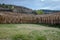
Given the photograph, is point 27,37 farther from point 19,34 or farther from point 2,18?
point 2,18

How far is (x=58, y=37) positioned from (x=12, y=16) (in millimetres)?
798

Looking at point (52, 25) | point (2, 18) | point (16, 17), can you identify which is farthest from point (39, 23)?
point (2, 18)

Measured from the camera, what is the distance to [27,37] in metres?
1.58

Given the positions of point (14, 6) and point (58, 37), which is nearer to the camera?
point (58, 37)

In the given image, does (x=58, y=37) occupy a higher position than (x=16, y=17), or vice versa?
(x=16, y=17)

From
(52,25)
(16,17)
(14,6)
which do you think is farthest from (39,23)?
(14,6)

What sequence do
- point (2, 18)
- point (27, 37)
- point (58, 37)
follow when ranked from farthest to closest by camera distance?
point (2, 18) < point (58, 37) < point (27, 37)

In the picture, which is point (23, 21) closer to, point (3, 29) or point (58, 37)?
point (3, 29)

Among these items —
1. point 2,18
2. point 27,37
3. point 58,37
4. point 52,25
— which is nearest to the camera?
point 27,37

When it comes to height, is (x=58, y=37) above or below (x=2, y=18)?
below

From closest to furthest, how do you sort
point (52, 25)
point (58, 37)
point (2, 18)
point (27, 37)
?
point (27, 37) → point (58, 37) → point (2, 18) → point (52, 25)

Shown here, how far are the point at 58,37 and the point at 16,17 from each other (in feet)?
2.47

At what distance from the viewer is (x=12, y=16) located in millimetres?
2139

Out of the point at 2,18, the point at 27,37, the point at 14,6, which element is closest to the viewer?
the point at 27,37
